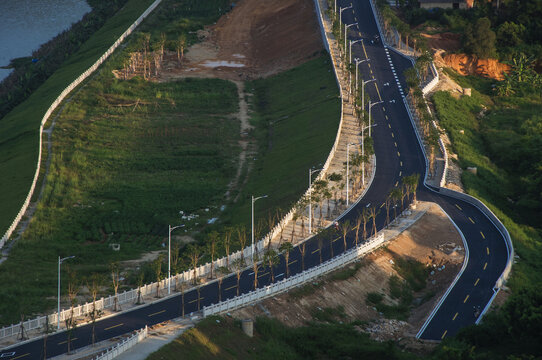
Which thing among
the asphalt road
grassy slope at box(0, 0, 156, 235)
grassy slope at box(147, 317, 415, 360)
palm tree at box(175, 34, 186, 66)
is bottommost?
grassy slope at box(147, 317, 415, 360)

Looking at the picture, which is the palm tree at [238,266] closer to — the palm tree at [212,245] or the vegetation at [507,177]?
the palm tree at [212,245]

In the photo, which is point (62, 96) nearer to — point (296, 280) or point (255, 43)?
point (255, 43)

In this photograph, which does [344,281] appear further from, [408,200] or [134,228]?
[134,228]

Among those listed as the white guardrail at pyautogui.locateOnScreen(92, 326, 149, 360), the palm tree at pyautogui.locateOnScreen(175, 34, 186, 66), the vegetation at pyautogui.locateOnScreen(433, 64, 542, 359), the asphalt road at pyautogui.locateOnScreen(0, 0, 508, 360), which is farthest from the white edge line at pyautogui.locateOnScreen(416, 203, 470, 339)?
the palm tree at pyautogui.locateOnScreen(175, 34, 186, 66)

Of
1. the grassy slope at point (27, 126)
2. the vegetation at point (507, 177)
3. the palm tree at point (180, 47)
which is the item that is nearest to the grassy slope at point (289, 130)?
the vegetation at point (507, 177)

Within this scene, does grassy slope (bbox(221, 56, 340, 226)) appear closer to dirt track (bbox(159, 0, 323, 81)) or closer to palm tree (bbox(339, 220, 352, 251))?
dirt track (bbox(159, 0, 323, 81))

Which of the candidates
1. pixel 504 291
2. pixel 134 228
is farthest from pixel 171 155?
pixel 504 291

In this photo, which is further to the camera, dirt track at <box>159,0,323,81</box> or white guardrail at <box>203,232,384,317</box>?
dirt track at <box>159,0,323,81</box>

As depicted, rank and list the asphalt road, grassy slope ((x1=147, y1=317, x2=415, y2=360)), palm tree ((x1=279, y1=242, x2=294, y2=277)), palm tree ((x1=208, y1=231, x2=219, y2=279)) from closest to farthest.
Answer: grassy slope ((x1=147, y1=317, x2=415, y2=360)), the asphalt road, palm tree ((x1=208, y1=231, x2=219, y2=279)), palm tree ((x1=279, y1=242, x2=294, y2=277))
